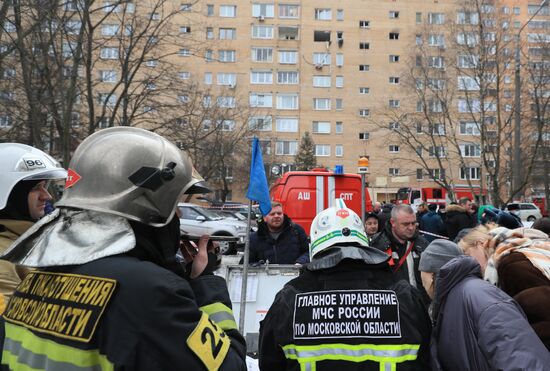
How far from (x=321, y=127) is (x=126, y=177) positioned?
4976 cm

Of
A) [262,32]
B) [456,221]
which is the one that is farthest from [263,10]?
[456,221]

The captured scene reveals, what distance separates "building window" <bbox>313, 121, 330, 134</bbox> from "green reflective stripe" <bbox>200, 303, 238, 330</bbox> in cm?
4961

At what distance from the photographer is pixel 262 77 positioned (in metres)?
50.1

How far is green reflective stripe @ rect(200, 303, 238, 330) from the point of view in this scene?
1.40 metres

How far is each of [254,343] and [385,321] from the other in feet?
11.5

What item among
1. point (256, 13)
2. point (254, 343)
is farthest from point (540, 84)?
point (256, 13)

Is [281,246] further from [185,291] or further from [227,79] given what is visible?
[227,79]

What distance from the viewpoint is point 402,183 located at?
48781mm

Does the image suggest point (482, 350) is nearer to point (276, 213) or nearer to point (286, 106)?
point (276, 213)

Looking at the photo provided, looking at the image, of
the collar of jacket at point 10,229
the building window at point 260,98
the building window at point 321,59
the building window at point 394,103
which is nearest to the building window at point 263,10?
the building window at point 321,59

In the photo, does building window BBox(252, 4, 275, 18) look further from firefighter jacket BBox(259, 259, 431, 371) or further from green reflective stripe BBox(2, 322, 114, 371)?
green reflective stripe BBox(2, 322, 114, 371)

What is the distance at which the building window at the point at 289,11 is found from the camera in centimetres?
5053

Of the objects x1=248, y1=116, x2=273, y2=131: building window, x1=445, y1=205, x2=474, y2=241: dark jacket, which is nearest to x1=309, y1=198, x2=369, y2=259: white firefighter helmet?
x1=445, y1=205, x2=474, y2=241: dark jacket

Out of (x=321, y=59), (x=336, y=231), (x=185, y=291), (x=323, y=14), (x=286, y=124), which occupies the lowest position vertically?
(x=185, y=291)
